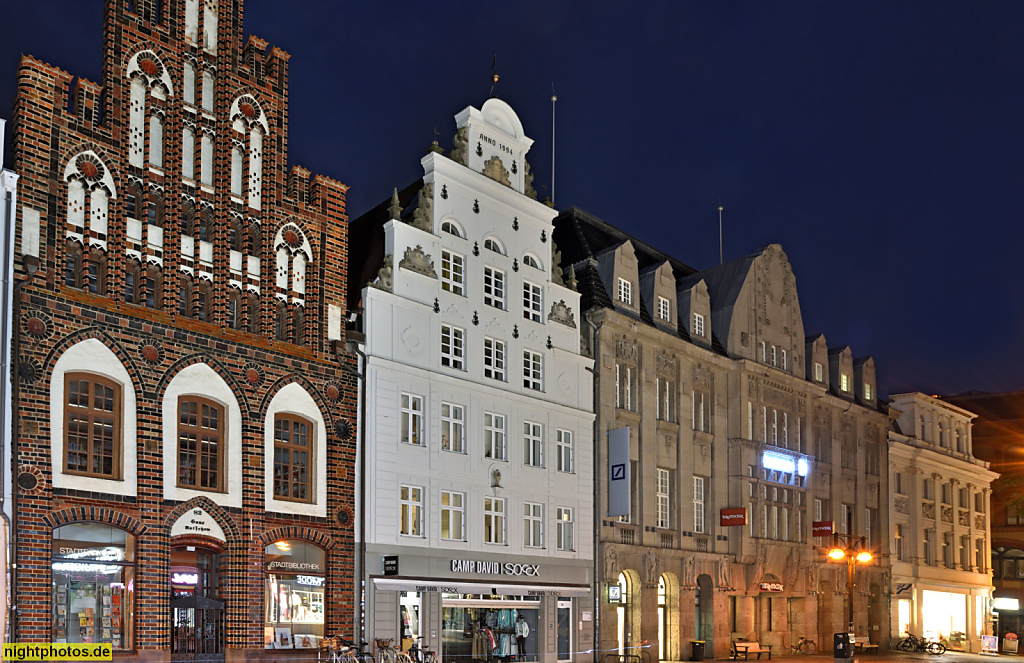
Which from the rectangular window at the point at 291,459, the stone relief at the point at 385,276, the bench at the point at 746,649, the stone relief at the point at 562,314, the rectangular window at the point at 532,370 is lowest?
the bench at the point at 746,649

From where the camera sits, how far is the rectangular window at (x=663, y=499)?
148 feet

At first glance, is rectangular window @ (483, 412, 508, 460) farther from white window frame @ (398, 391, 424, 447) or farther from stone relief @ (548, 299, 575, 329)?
stone relief @ (548, 299, 575, 329)

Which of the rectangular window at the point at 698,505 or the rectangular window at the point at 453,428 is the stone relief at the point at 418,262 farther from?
the rectangular window at the point at 698,505

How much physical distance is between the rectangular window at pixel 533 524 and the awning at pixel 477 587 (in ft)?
4.80

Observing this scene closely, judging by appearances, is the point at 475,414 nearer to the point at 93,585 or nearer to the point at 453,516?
the point at 453,516

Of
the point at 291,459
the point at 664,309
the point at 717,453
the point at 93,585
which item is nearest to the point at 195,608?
the point at 93,585

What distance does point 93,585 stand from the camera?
27703 millimetres

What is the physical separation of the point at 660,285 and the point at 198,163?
21.8 metres

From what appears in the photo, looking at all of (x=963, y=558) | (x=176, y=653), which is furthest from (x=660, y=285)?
(x=963, y=558)

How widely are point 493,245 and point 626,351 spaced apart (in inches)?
294

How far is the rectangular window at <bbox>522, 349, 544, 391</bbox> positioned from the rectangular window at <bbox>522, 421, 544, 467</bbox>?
1394 mm

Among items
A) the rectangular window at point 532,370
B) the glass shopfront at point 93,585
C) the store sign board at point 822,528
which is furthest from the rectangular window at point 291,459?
the store sign board at point 822,528

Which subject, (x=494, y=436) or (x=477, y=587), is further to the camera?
(x=494, y=436)

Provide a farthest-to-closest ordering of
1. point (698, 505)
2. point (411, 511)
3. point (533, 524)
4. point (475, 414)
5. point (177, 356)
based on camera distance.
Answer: point (698, 505), point (533, 524), point (475, 414), point (411, 511), point (177, 356)
